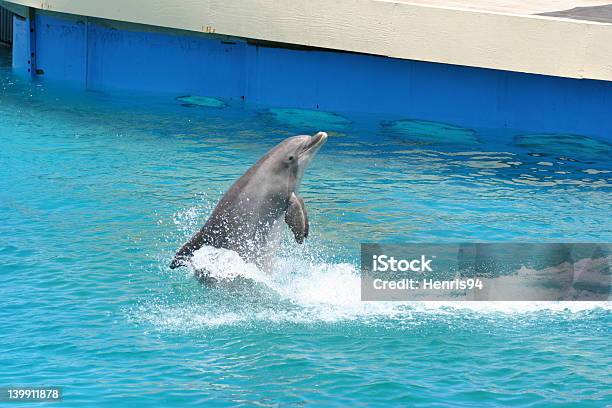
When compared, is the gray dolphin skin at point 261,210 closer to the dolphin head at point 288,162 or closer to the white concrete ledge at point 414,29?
the dolphin head at point 288,162

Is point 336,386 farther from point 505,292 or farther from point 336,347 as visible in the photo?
→ point 505,292

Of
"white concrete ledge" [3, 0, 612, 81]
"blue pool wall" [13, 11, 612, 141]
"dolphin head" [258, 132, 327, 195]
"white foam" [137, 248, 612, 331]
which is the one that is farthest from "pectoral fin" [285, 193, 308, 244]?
"blue pool wall" [13, 11, 612, 141]

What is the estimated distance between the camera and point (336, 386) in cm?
741

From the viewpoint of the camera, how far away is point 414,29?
15.8 meters

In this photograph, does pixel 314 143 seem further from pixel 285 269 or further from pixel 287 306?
pixel 287 306

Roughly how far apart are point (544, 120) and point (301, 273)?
7.67 meters

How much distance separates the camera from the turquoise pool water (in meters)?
7.56

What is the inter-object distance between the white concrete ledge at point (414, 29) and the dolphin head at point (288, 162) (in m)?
6.98

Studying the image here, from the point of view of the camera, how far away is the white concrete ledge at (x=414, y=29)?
15.0m

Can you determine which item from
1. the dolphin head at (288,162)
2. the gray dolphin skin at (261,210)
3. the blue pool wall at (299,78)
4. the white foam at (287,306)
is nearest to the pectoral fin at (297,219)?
the gray dolphin skin at (261,210)

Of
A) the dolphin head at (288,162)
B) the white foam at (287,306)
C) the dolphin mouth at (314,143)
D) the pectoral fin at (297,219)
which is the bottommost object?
the white foam at (287,306)

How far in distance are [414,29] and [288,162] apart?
23.8 feet

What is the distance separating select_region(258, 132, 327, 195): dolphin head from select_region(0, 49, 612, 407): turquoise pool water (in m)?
0.84

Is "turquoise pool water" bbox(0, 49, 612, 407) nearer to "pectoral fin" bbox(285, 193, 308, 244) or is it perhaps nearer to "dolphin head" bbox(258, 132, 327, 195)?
"pectoral fin" bbox(285, 193, 308, 244)
